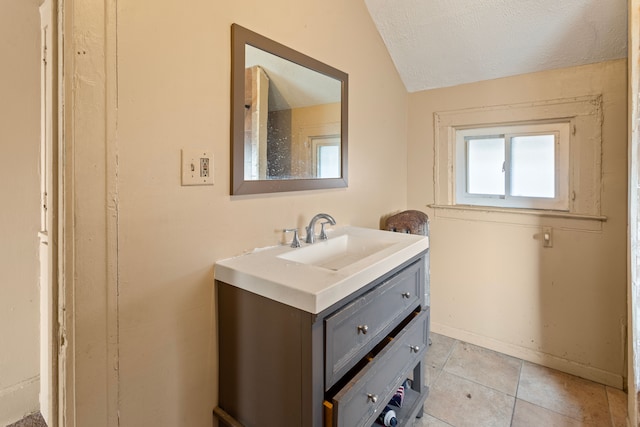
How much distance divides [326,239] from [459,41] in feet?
4.74

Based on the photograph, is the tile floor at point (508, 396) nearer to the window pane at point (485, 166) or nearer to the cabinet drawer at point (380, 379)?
the cabinet drawer at point (380, 379)

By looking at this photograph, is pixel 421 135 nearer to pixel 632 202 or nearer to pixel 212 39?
pixel 632 202

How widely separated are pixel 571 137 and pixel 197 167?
203 centimetres

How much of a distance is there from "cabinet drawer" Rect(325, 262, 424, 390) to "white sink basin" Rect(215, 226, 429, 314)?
0.06m

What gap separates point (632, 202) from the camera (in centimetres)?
138

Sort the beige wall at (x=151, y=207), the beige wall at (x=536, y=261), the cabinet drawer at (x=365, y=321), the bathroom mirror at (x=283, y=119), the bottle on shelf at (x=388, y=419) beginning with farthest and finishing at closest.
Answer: the beige wall at (x=536, y=261) < the bottle on shelf at (x=388, y=419) < the bathroom mirror at (x=283, y=119) < the cabinet drawer at (x=365, y=321) < the beige wall at (x=151, y=207)

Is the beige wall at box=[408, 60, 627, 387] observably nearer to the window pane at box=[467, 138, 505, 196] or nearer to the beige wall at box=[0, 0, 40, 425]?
the window pane at box=[467, 138, 505, 196]

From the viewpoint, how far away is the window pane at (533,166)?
1.99 metres

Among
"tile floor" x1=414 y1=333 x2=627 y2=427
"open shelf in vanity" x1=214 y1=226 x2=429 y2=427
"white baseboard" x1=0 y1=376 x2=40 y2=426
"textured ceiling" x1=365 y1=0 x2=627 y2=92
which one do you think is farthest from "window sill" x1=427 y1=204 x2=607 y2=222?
"white baseboard" x1=0 y1=376 x2=40 y2=426

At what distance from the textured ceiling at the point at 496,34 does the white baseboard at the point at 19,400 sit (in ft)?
8.91

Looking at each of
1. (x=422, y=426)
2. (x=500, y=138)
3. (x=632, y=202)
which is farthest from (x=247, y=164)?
(x=500, y=138)

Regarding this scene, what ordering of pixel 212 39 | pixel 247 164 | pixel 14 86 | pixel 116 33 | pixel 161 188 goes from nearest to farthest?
pixel 116 33, pixel 161 188, pixel 212 39, pixel 247 164, pixel 14 86

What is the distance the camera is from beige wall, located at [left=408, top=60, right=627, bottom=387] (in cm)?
177

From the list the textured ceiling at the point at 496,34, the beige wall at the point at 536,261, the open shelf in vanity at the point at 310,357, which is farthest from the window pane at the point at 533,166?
the open shelf in vanity at the point at 310,357
